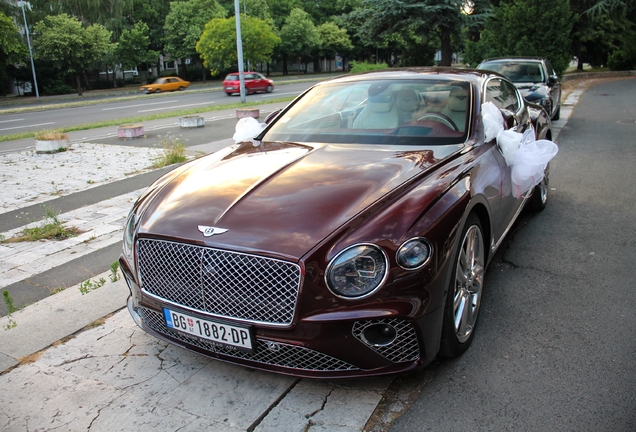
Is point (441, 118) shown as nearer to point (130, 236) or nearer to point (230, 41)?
point (130, 236)

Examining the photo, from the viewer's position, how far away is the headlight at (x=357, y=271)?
252cm

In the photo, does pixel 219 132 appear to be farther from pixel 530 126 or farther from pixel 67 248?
pixel 530 126

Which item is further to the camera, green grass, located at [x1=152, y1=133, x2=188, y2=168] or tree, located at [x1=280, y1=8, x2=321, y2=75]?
tree, located at [x1=280, y1=8, x2=321, y2=75]

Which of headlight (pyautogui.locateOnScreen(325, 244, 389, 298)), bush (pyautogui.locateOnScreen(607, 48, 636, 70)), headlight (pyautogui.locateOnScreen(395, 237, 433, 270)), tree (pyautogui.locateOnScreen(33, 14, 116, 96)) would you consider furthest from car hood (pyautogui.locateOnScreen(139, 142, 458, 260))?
tree (pyautogui.locateOnScreen(33, 14, 116, 96))

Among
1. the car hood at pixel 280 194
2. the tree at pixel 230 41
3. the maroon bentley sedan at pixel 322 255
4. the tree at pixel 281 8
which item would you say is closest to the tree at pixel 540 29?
the maroon bentley sedan at pixel 322 255

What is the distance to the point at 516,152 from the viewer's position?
4.07 m

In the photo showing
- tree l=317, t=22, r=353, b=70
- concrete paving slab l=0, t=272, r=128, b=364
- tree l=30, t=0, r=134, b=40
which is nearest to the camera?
concrete paving slab l=0, t=272, r=128, b=364

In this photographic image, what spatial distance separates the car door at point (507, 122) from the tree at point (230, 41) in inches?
1687

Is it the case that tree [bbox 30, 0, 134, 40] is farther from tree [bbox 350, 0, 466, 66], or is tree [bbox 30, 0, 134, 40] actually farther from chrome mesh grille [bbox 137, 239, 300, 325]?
chrome mesh grille [bbox 137, 239, 300, 325]

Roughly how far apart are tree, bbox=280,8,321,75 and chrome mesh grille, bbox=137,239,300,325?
66045 millimetres

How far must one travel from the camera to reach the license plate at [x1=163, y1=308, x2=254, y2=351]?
2.64 metres

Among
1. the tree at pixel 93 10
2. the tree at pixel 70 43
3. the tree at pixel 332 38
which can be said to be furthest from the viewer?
the tree at pixel 332 38

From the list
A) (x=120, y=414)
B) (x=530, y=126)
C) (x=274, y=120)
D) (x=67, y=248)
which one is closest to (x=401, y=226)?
(x=120, y=414)

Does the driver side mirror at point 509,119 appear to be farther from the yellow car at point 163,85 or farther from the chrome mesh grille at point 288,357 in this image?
the yellow car at point 163,85
